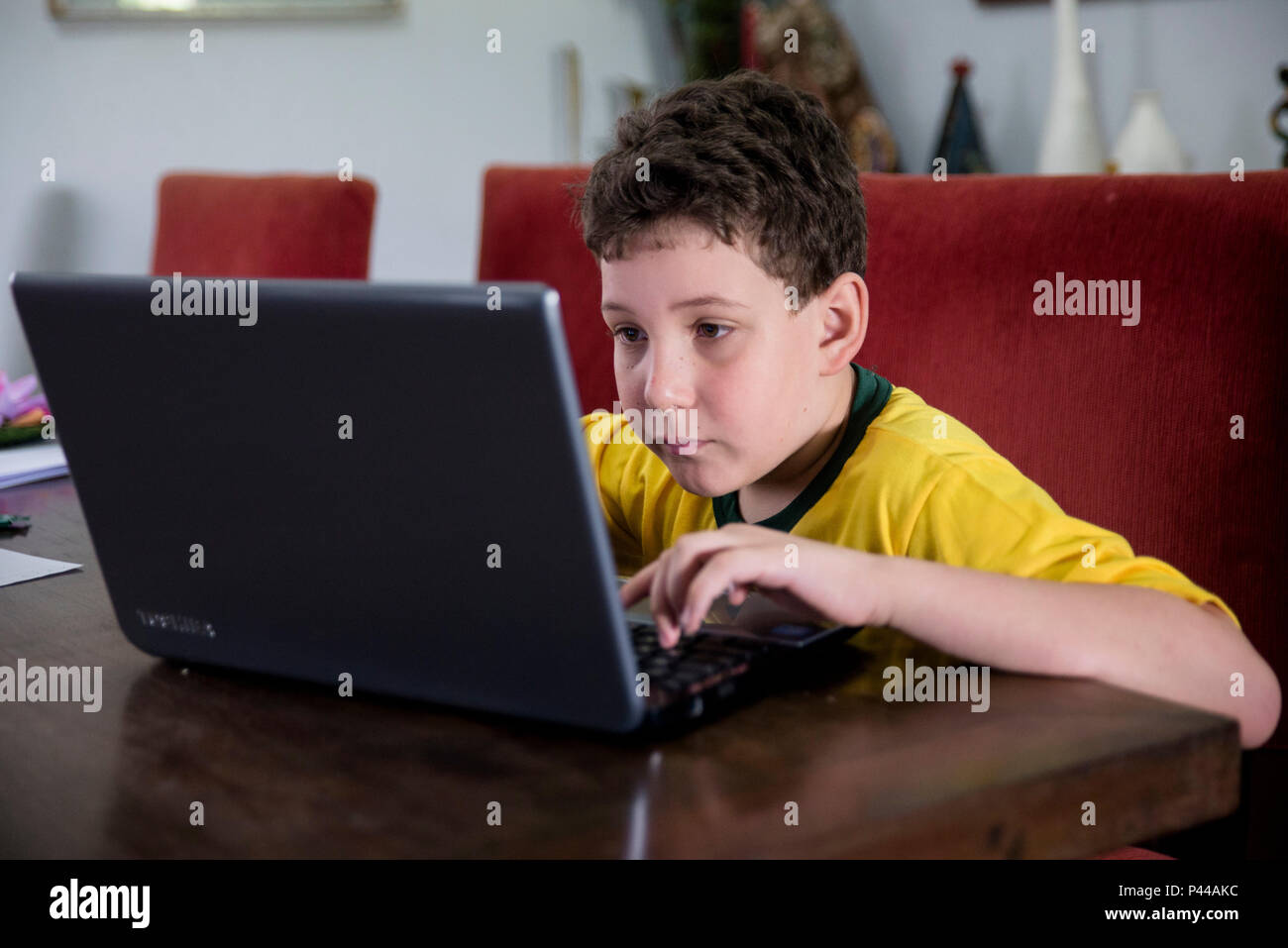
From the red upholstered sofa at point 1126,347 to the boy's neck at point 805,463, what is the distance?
0.22 metres

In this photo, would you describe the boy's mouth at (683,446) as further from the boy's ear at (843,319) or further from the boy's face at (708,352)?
the boy's ear at (843,319)

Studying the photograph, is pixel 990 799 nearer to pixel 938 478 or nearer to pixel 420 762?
pixel 420 762

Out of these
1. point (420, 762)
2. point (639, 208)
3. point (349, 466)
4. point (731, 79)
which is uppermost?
point (731, 79)

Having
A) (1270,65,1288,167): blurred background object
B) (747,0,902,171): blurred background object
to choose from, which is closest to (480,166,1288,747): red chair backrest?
(1270,65,1288,167): blurred background object

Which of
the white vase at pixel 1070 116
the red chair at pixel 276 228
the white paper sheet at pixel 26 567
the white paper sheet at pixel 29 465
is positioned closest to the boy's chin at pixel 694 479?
the white paper sheet at pixel 26 567

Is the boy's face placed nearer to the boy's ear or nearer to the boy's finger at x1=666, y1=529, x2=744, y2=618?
the boy's ear

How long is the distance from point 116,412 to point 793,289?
515mm

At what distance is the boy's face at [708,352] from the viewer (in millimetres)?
971

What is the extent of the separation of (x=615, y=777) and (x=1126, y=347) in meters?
0.80

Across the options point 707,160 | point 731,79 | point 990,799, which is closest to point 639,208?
point 707,160

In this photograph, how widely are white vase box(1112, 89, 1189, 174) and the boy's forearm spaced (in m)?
1.97

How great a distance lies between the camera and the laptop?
0.61 metres

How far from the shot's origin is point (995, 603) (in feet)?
2.46

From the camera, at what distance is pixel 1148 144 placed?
8.43 feet
